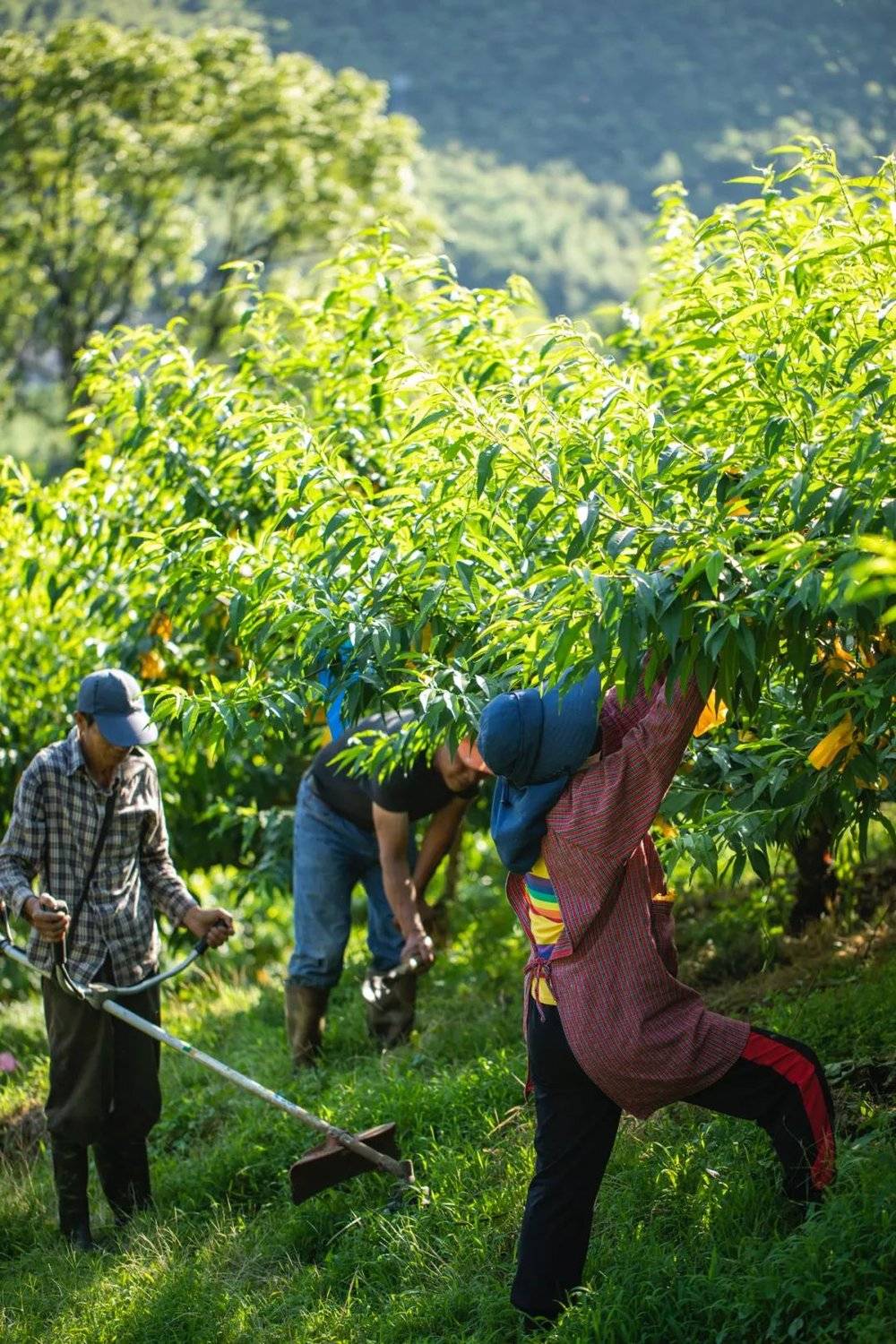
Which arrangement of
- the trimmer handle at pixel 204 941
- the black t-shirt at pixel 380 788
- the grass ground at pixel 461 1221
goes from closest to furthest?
the grass ground at pixel 461 1221 → the trimmer handle at pixel 204 941 → the black t-shirt at pixel 380 788

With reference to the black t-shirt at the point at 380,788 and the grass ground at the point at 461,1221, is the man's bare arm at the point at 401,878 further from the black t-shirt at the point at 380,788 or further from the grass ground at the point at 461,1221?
the grass ground at the point at 461,1221

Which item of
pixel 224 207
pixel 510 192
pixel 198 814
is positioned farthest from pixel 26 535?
pixel 510 192

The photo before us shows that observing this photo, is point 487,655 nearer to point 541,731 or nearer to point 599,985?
point 541,731

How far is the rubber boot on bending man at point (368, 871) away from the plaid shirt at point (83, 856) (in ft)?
2.60

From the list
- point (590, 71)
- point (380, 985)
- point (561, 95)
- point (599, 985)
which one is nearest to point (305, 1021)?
point (380, 985)

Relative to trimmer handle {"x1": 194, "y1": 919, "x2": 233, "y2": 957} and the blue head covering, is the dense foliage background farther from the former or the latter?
trimmer handle {"x1": 194, "y1": 919, "x2": 233, "y2": 957}

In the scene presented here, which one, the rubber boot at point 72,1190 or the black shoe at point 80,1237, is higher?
the rubber boot at point 72,1190

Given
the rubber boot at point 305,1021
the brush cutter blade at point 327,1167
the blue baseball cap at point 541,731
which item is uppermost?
the blue baseball cap at point 541,731

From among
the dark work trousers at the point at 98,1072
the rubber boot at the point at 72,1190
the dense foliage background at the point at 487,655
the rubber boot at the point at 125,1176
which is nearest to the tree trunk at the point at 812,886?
the dense foliage background at the point at 487,655

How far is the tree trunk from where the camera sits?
5832 mm

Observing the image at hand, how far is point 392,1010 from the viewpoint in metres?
6.00

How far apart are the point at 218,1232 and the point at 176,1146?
1.11 m

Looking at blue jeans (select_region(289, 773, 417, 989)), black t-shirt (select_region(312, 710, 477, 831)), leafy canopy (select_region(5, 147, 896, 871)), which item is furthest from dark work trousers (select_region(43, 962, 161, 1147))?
leafy canopy (select_region(5, 147, 896, 871))

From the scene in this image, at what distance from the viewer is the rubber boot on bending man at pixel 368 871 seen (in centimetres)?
522
